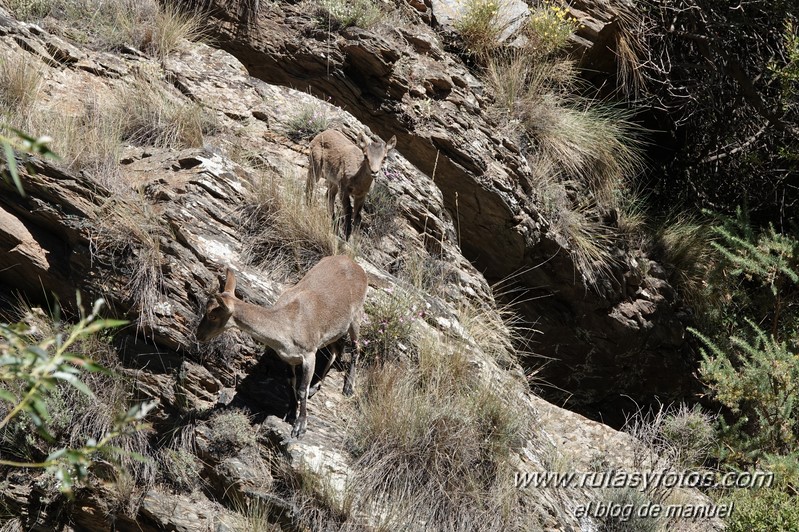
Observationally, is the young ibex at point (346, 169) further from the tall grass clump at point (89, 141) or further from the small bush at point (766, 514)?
the small bush at point (766, 514)

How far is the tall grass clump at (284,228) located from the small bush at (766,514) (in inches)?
171

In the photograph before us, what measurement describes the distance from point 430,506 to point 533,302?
522 cm

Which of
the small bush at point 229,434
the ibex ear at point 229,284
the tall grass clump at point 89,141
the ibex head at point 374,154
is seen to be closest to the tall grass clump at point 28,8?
the tall grass clump at point 89,141

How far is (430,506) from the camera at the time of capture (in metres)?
6.37

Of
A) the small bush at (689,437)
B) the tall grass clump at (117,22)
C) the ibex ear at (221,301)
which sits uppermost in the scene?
the tall grass clump at (117,22)

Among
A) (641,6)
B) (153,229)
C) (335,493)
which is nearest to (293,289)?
(153,229)

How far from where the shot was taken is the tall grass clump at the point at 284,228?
760cm

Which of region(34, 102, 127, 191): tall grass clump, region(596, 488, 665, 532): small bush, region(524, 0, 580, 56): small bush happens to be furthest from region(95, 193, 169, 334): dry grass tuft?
region(524, 0, 580, 56): small bush

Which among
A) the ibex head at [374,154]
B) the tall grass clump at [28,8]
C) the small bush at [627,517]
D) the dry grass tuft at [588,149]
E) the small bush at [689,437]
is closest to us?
the small bush at [627,517]

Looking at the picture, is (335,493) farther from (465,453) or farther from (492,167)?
(492,167)

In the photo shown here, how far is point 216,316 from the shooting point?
5.91 meters

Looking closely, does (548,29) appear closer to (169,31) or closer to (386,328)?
(169,31)

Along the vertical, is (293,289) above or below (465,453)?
above

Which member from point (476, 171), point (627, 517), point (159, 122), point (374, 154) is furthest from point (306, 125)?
point (627, 517)
